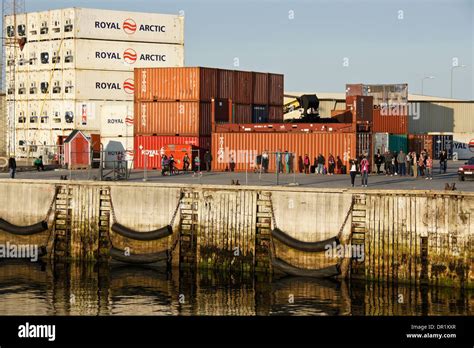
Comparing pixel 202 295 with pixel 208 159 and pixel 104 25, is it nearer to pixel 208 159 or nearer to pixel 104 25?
pixel 208 159

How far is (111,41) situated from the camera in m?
78.7

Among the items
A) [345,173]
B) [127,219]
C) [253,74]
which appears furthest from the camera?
[253,74]

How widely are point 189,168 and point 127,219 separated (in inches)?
664

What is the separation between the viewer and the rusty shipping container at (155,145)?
63906 mm

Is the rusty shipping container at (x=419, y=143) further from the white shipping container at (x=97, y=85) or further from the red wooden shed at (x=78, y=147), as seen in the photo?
the red wooden shed at (x=78, y=147)

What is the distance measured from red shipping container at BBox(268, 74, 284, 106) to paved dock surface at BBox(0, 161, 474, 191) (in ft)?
43.8

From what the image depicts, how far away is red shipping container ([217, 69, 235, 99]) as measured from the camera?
214 feet

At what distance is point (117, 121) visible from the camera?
70.3 metres

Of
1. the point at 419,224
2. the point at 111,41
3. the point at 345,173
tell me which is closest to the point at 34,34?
the point at 111,41

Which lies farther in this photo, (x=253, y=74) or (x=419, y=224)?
(x=253, y=74)

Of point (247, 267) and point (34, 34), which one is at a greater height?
point (34, 34)

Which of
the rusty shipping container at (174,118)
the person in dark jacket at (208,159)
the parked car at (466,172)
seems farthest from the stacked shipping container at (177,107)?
the parked car at (466,172)
